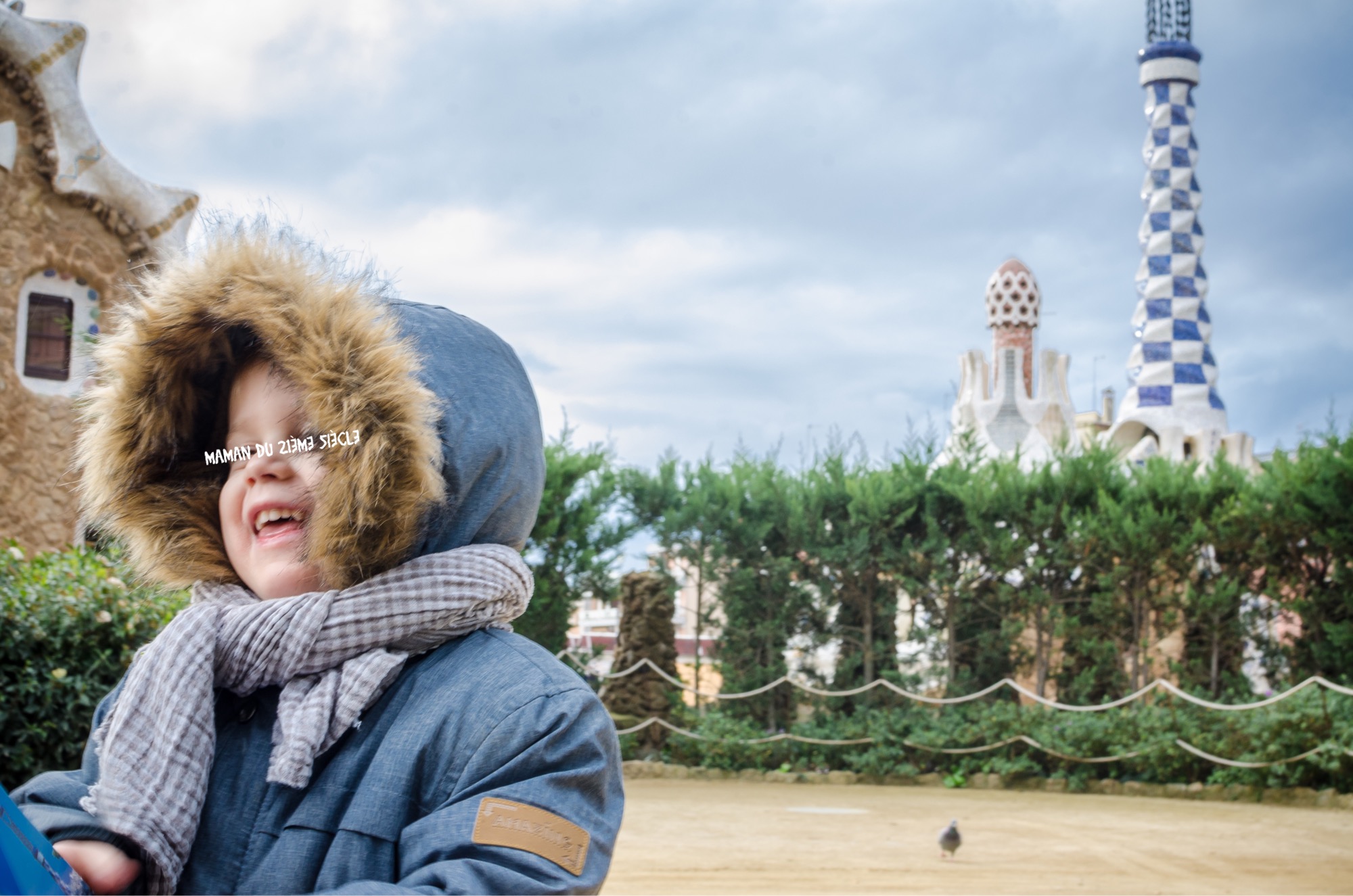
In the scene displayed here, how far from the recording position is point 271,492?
1.52m

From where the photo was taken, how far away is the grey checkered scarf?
131 cm

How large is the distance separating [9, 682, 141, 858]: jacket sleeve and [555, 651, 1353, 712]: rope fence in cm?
967

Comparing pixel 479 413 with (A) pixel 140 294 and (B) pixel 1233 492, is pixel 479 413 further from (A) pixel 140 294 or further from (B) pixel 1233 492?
(B) pixel 1233 492

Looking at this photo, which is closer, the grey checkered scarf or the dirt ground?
the grey checkered scarf

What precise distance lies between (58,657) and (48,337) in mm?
5721

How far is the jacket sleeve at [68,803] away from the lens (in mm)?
1298

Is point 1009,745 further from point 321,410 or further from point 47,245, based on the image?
point 321,410

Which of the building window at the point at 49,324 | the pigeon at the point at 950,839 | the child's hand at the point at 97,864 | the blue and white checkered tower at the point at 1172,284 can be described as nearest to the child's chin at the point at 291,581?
the child's hand at the point at 97,864

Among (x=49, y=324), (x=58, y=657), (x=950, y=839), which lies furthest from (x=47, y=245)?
(x=950, y=839)

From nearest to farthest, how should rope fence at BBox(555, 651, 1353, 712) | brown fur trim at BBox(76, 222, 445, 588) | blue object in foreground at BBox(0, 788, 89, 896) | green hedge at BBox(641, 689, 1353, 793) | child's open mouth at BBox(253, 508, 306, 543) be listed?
blue object in foreground at BBox(0, 788, 89, 896), brown fur trim at BBox(76, 222, 445, 588), child's open mouth at BBox(253, 508, 306, 543), green hedge at BBox(641, 689, 1353, 793), rope fence at BBox(555, 651, 1353, 712)

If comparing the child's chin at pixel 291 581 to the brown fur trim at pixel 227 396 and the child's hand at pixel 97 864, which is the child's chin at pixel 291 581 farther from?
the child's hand at pixel 97 864

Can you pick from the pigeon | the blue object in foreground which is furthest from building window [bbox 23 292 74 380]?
the blue object in foreground

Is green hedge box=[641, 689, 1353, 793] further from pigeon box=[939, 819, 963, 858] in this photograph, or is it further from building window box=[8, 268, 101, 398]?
building window box=[8, 268, 101, 398]

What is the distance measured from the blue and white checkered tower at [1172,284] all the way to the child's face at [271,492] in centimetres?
1674
